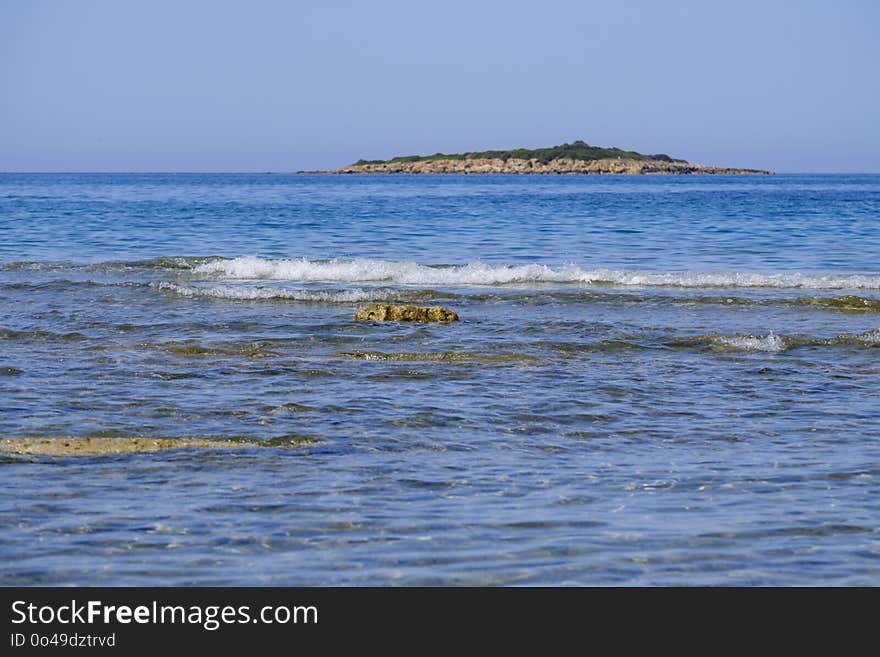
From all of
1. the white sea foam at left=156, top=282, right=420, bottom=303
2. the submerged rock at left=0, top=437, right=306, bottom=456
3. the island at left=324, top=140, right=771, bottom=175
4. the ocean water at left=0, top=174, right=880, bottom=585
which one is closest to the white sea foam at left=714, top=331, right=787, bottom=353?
the ocean water at left=0, top=174, right=880, bottom=585

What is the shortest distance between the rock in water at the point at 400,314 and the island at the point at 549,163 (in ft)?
551

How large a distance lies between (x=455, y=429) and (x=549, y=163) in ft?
594

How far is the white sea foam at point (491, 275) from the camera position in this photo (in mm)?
20438

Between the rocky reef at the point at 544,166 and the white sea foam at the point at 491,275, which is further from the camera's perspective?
the rocky reef at the point at 544,166

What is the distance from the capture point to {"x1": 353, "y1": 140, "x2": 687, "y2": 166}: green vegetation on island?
188 m

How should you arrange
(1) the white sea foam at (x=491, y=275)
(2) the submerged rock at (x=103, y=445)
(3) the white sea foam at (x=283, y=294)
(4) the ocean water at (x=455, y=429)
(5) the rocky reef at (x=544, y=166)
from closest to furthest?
(4) the ocean water at (x=455, y=429)
(2) the submerged rock at (x=103, y=445)
(3) the white sea foam at (x=283, y=294)
(1) the white sea foam at (x=491, y=275)
(5) the rocky reef at (x=544, y=166)

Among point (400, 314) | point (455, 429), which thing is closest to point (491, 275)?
point (400, 314)

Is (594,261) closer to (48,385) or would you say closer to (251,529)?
(48,385)

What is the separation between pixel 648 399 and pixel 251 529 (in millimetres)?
4777

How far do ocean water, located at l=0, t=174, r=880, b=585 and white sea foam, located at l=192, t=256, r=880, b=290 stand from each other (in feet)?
0.40

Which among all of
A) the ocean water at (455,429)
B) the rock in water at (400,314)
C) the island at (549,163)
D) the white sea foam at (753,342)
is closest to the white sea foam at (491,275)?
the ocean water at (455,429)

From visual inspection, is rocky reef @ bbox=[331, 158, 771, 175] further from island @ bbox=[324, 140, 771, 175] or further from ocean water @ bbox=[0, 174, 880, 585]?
A: ocean water @ bbox=[0, 174, 880, 585]
